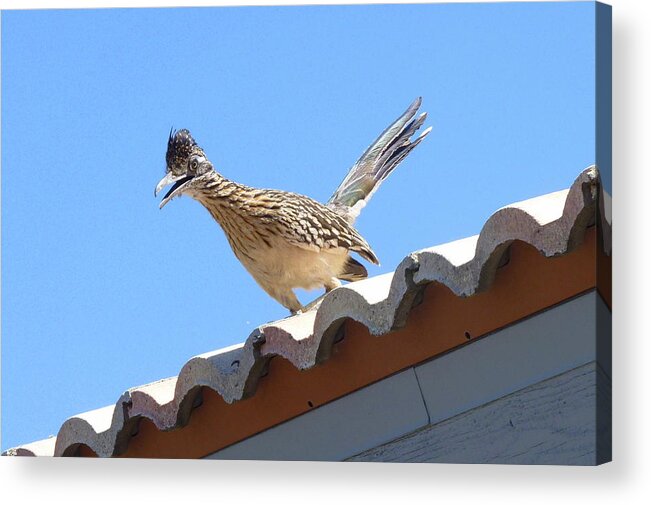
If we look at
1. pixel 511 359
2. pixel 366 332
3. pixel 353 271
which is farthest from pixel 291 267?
pixel 511 359

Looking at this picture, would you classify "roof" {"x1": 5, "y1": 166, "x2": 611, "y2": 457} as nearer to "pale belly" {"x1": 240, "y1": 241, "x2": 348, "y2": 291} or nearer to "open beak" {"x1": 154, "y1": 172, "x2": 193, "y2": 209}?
"pale belly" {"x1": 240, "y1": 241, "x2": 348, "y2": 291}

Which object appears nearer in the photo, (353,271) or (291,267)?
(291,267)

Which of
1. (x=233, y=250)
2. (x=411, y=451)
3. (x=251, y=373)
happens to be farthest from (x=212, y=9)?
(x=411, y=451)

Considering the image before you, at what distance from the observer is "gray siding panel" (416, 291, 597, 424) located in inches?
159

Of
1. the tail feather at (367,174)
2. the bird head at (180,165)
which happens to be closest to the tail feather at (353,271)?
the tail feather at (367,174)

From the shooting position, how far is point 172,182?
16.4ft

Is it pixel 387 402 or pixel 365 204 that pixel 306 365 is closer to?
pixel 387 402

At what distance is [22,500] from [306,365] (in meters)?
1.35

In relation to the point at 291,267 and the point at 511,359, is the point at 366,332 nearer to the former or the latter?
the point at 511,359

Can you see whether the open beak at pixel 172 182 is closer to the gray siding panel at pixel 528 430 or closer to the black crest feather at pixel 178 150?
the black crest feather at pixel 178 150

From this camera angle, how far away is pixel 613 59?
4367 millimetres

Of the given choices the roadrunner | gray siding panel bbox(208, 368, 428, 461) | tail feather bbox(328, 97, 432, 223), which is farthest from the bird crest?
gray siding panel bbox(208, 368, 428, 461)

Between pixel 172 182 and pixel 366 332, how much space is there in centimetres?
106

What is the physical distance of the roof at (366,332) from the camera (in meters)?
3.90
